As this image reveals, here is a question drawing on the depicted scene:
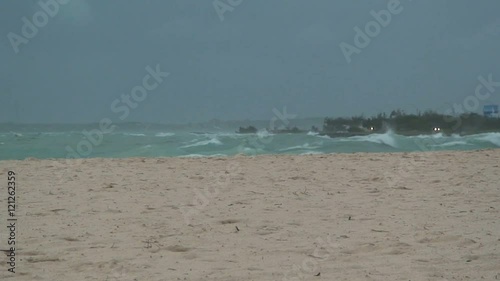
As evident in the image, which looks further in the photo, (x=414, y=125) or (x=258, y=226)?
(x=414, y=125)

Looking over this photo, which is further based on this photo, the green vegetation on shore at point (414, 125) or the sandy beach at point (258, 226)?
the green vegetation on shore at point (414, 125)

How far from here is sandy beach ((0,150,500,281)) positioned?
125 inches

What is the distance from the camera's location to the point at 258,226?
4410 mm

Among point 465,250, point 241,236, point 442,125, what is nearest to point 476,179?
point 465,250

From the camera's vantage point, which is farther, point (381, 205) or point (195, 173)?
point (195, 173)

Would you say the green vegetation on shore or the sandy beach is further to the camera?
the green vegetation on shore

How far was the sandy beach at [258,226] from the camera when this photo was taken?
3184 millimetres

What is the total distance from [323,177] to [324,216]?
3.08 meters

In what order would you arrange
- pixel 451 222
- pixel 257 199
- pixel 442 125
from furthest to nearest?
pixel 442 125 < pixel 257 199 < pixel 451 222

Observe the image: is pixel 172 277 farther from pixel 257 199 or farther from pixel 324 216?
pixel 257 199

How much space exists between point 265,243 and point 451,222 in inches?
70.1

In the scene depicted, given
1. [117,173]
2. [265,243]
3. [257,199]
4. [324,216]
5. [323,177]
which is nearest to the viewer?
[265,243]

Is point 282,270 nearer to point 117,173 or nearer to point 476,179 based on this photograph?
point 476,179

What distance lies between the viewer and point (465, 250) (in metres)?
3.48
